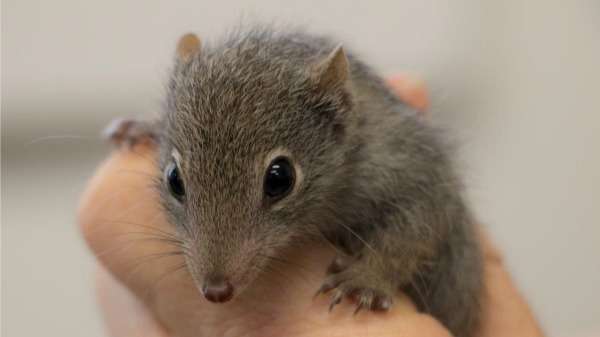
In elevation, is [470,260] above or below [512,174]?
above

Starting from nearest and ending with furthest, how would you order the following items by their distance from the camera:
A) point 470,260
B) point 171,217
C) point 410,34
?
point 171,217, point 470,260, point 410,34

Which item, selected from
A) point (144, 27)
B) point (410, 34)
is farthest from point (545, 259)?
point (144, 27)

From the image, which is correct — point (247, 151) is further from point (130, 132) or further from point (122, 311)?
point (122, 311)

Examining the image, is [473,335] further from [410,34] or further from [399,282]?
[410,34]

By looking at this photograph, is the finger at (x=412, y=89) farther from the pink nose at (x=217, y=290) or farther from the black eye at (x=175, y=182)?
the pink nose at (x=217, y=290)

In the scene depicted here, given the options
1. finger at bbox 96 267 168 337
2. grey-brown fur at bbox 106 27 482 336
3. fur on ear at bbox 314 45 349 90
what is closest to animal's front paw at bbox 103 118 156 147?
grey-brown fur at bbox 106 27 482 336

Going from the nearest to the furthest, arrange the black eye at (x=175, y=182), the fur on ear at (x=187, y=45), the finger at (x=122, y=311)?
the black eye at (x=175, y=182) → the fur on ear at (x=187, y=45) → the finger at (x=122, y=311)

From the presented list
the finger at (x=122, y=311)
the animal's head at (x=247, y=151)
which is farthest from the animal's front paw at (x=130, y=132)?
the animal's head at (x=247, y=151)
